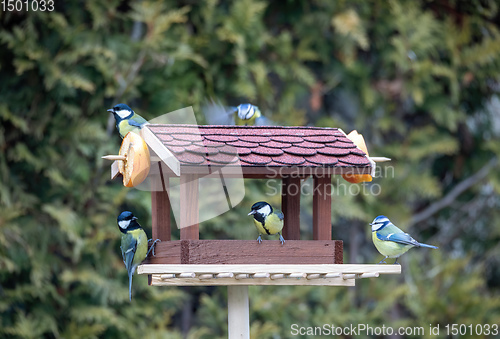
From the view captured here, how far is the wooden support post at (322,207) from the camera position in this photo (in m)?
2.56

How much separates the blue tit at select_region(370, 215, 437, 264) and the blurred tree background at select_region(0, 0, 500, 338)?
1.70 metres

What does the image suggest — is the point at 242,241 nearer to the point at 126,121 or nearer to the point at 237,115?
the point at 126,121

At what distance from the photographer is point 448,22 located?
16.6 feet

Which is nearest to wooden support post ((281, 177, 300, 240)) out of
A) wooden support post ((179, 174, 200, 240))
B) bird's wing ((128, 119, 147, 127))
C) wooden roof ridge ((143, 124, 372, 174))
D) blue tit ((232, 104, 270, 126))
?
wooden roof ridge ((143, 124, 372, 174))

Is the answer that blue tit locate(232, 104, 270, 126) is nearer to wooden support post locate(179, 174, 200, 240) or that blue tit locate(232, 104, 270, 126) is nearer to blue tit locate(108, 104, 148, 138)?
blue tit locate(108, 104, 148, 138)

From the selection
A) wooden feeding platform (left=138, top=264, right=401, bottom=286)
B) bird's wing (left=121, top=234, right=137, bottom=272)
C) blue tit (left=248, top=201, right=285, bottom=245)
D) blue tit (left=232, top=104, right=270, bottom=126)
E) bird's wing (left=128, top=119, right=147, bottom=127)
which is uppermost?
blue tit (left=232, top=104, right=270, bottom=126)

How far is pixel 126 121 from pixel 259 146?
66 cm

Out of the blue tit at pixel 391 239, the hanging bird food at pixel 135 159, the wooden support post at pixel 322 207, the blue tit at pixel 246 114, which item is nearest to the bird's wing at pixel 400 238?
the blue tit at pixel 391 239

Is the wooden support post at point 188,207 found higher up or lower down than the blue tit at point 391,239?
higher up

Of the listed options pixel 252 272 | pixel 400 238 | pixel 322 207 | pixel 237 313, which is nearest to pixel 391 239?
pixel 400 238

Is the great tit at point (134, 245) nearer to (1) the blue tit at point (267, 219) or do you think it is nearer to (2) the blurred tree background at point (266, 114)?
(1) the blue tit at point (267, 219)

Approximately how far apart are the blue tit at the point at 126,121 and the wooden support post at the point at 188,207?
39 centimetres

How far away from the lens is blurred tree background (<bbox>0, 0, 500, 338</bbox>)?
393 cm

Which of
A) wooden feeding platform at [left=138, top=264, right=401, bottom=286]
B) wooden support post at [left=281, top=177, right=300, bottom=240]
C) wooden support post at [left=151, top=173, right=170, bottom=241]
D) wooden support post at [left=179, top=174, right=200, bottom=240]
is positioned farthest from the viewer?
wooden support post at [left=281, top=177, right=300, bottom=240]
